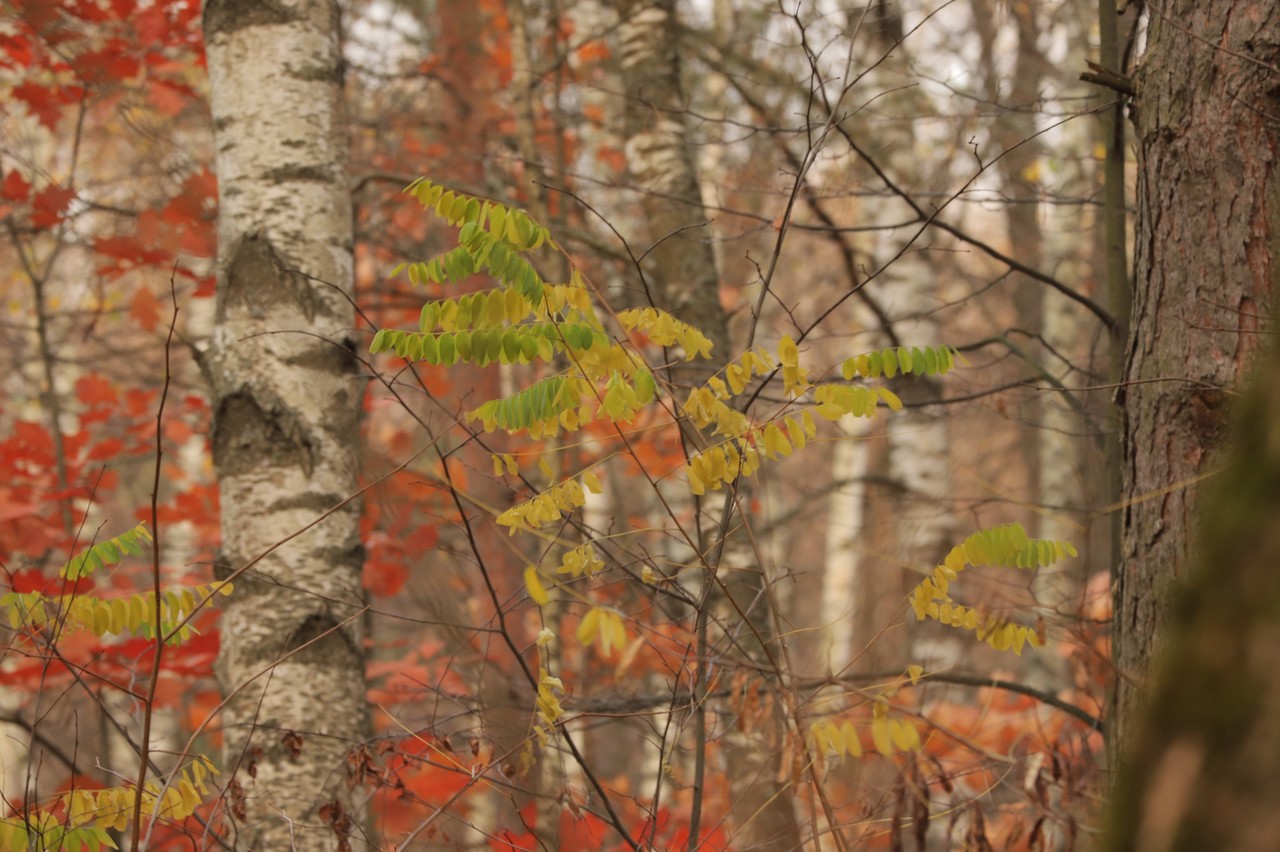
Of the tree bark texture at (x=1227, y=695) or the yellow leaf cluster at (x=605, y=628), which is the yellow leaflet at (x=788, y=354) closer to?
the yellow leaf cluster at (x=605, y=628)

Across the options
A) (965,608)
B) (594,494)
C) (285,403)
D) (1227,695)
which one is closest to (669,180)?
(594,494)

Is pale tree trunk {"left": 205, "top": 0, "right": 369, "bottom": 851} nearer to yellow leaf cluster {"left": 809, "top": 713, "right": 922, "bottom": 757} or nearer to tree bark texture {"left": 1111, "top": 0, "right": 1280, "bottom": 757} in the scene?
yellow leaf cluster {"left": 809, "top": 713, "right": 922, "bottom": 757}

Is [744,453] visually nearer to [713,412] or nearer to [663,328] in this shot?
[713,412]

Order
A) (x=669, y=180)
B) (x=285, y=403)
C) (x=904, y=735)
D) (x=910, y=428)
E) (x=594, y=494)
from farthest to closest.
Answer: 1. (x=910, y=428)
2. (x=669, y=180)
3. (x=594, y=494)
4. (x=285, y=403)
5. (x=904, y=735)

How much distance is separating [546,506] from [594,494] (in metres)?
1.54

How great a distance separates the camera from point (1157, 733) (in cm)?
63

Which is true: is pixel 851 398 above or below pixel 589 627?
above

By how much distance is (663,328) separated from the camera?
6.28 feet

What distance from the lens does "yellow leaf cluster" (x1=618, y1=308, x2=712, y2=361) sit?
192cm

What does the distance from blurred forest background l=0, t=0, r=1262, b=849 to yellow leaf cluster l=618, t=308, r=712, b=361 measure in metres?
0.11

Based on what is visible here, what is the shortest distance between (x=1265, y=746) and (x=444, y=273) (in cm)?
176

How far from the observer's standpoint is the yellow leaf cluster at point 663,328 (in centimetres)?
192

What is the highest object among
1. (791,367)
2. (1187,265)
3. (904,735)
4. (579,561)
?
(1187,265)

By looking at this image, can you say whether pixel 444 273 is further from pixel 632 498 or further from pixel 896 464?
pixel 632 498
